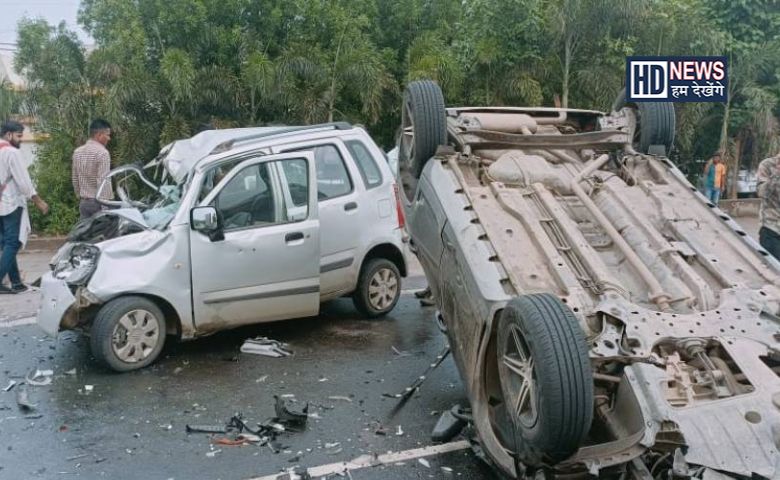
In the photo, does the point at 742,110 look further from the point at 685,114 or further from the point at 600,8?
the point at 600,8

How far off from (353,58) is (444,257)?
859 cm

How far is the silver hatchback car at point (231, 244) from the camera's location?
5.73 m

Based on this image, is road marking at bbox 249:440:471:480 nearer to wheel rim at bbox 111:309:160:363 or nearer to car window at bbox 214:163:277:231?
wheel rim at bbox 111:309:160:363

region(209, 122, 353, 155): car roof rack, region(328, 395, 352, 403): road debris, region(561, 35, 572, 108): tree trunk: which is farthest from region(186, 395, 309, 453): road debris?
region(561, 35, 572, 108): tree trunk

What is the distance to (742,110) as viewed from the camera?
1565cm

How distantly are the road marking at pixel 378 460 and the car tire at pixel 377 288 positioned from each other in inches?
110

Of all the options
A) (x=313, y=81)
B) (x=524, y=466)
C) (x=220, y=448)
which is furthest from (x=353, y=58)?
(x=524, y=466)

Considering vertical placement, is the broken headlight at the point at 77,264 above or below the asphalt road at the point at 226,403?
above

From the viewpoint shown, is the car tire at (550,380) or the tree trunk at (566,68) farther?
the tree trunk at (566,68)

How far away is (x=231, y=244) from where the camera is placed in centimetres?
607

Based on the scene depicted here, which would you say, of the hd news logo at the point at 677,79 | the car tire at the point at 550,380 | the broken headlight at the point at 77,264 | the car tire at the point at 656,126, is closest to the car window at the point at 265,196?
the broken headlight at the point at 77,264

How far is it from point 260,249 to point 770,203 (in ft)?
16.3

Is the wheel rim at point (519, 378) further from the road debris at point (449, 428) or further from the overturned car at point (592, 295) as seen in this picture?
the road debris at point (449, 428)

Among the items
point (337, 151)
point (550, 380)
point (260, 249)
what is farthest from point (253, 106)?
point (550, 380)
